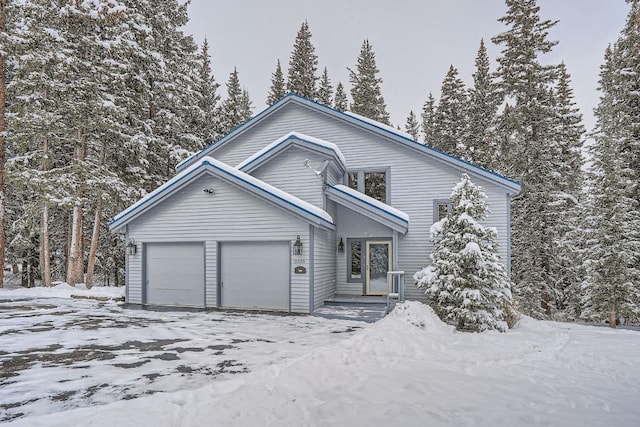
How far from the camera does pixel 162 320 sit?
993 centimetres

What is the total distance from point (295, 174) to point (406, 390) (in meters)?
9.60

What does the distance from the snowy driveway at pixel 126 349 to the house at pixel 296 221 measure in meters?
1.36

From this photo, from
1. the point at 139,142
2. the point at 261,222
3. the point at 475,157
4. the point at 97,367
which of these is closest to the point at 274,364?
the point at 97,367

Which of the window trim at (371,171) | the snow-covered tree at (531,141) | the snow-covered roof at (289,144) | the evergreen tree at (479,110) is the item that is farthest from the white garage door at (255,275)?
the evergreen tree at (479,110)

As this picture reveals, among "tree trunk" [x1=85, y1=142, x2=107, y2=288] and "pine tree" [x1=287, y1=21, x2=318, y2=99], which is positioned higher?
"pine tree" [x1=287, y1=21, x2=318, y2=99]

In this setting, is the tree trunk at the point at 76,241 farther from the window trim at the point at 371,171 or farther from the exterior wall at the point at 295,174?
the window trim at the point at 371,171

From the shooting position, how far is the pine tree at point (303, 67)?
30016 mm

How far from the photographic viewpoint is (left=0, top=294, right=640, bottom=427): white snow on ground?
13.5ft

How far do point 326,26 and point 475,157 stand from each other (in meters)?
20.3

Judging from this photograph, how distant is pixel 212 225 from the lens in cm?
1200

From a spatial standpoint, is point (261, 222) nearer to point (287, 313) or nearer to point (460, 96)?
point (287, 313)

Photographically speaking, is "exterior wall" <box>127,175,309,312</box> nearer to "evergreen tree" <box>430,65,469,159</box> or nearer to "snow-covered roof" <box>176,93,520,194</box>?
"snow-covered roof" <box>176,93,520,194</box>

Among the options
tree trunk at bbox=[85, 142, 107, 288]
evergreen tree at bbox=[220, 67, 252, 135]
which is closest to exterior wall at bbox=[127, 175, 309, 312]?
tree trunk at bbox=[85, 142, 107, 288]

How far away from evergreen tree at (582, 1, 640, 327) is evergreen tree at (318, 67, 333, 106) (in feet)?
68.6
